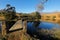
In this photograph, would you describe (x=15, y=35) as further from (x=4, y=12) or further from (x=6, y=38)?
(x=4, y=12)

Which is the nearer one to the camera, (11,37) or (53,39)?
(11,37)

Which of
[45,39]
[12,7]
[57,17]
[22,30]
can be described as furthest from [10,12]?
[57,17]

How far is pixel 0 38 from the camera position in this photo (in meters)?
6.35

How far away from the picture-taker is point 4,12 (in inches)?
699

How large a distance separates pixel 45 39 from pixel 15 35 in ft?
15.0

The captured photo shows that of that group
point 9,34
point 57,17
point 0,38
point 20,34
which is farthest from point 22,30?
point 57,17

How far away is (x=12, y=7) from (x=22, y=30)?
11.4 meters

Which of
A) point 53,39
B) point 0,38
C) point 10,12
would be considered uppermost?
point 10,12

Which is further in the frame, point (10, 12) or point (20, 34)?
point (10, 12)

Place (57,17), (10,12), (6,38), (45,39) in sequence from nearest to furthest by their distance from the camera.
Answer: (6,38) < (45,39) < (10,12) < (57,17)

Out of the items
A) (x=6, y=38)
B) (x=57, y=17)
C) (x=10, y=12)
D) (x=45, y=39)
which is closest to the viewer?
(x=6, y=38)

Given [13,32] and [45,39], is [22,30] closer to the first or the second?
[13,32]

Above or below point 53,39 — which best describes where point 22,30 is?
above

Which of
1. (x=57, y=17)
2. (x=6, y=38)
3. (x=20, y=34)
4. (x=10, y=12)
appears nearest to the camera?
(x=6, y=38)
